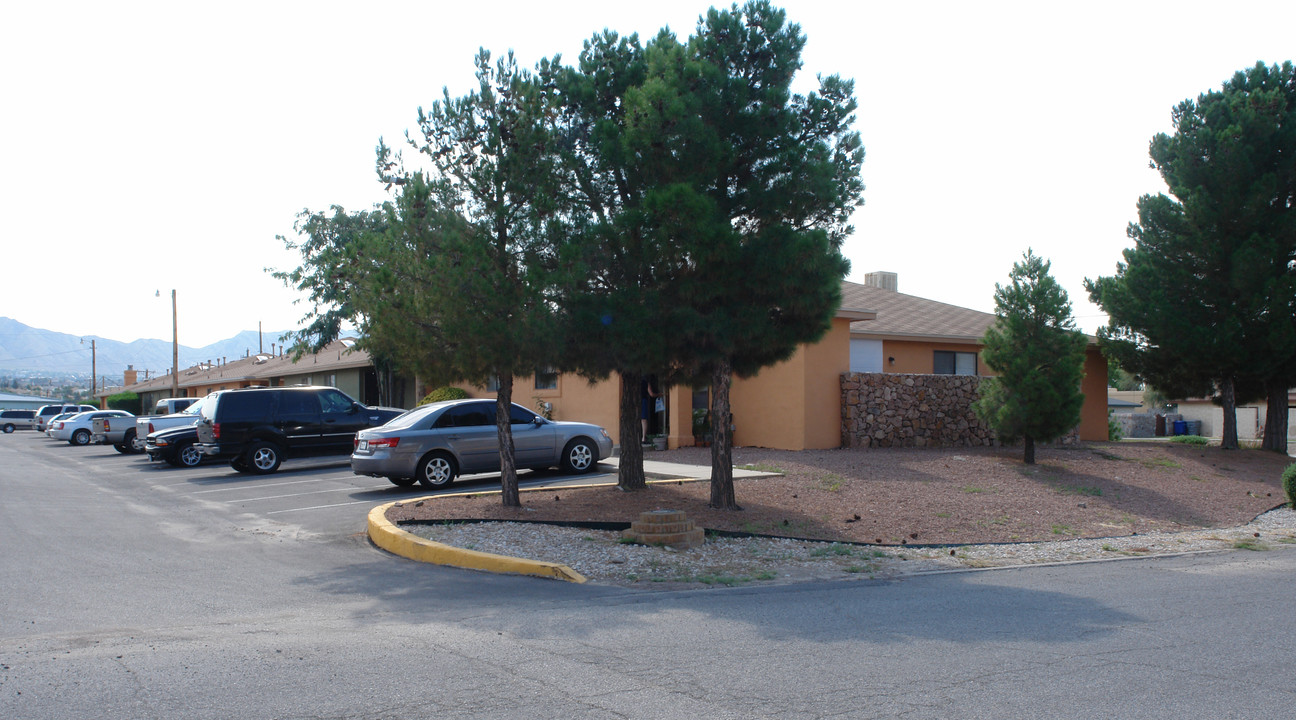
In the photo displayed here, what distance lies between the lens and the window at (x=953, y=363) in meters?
24.7

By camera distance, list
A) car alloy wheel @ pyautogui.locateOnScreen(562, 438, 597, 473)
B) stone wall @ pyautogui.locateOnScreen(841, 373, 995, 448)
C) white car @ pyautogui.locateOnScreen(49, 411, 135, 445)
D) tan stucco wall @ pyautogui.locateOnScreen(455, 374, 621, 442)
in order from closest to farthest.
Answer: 1. car alloy wheel @ pyautogui.locateOnScreen(562, 438, 597, 473)
2. stone wall @ pyautogui.locateOnScreen(841, 373, 995, 448)
3. tan stucco wall @ pyautogui.locateOnScreen(455, 374, 621, 442)
4. white car @ pyautogui.locateOnScreen(49, 411, 135, 445)

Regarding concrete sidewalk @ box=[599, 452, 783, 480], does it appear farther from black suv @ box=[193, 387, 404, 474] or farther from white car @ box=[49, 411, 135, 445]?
white car @ box=[49, 411, 135, 445]

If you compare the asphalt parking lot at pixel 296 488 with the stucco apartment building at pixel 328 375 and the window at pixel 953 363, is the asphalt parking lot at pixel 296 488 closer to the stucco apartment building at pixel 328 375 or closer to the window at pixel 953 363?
the stucco apartment building at pixel 328 375

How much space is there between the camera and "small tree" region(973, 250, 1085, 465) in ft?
58.2

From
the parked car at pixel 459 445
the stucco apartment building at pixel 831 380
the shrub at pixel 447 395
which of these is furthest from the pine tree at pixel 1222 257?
the shrub at pixel 447 395

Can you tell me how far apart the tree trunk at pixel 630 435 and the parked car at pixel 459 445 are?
6.25ft

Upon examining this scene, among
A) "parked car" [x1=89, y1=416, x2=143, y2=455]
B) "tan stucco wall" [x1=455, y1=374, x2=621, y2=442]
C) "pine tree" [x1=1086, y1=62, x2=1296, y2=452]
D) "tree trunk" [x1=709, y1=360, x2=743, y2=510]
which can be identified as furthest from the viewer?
"parked car" [x1=89, y1=416, x2=143, y2=455]

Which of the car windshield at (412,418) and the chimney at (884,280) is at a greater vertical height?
the chimney at (884,280)

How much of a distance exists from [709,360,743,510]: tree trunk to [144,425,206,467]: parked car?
52.2 ft

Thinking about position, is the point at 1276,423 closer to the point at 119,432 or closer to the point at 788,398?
the point at 788,398

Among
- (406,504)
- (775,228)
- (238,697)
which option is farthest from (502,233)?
(238,697)

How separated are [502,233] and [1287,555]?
1024 cm

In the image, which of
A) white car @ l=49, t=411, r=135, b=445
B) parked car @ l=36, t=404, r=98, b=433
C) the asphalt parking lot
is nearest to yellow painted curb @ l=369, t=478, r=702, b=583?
the asphalt parking lot

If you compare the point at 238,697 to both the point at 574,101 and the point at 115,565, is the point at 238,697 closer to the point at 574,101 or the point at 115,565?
the point at 115,565
